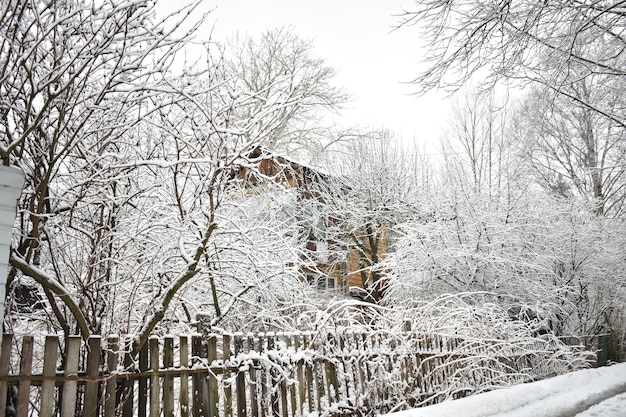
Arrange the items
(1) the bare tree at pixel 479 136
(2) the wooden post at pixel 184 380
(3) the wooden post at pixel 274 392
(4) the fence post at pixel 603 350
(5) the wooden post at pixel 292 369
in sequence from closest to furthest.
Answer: (2) the wooden post at pixel 184 380
(3) the wooden post at pixel 274 392
(5) the wooden post at pixel 292 369
(4) the fence post at pixel 603 350
(1) the bare tree at pixel 479 136

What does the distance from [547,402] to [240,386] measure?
12.4 ft

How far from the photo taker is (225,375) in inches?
172

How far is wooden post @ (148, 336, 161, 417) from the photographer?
3714mm

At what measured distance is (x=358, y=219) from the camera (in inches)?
765

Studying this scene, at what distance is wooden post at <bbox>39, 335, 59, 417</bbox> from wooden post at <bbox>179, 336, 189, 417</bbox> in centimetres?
105

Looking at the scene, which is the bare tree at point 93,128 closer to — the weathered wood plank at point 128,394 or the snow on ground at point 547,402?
the weathered wood plank at point 128,394

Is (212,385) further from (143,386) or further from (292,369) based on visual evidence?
(292,369)

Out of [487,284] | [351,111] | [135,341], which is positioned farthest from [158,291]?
[351,111]

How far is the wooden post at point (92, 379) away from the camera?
3.34 meters

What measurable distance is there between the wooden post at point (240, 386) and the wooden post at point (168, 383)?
0.70 meters

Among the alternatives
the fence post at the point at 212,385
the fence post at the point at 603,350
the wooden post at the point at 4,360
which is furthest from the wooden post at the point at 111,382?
the fence post at the point at 603,350

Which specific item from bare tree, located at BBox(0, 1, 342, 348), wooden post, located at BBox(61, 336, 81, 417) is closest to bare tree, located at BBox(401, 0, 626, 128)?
bare tree, located at BBox(0, 1, 342, 348)

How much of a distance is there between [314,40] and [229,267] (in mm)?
22815

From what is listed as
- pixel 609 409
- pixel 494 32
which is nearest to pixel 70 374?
pixel 609 409
